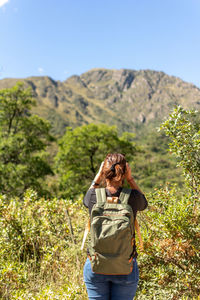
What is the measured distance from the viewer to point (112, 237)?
2062 millimetres

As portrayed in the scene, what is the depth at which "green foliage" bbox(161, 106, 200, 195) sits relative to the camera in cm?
375

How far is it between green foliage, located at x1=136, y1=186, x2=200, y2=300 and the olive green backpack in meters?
1.36

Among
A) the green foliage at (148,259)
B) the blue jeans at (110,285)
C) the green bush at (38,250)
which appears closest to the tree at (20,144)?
the green bush at (38,250)

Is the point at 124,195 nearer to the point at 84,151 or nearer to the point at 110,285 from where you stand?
the point at 110,285

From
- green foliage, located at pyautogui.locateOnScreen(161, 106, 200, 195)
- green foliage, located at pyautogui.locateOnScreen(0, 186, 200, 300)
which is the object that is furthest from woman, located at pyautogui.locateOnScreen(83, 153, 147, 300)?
green foliage, located at pyautogui.locateOnScreen(161, 106, 200, 195)

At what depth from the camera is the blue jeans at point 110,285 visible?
2.14 meters

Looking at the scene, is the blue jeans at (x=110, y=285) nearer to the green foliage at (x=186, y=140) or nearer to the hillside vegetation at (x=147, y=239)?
the hillside vegetation at (x=147, y=239)

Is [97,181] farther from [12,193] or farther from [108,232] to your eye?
[12,193]

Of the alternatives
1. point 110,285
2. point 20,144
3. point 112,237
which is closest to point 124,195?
point 112,237

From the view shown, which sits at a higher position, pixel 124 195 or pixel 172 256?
pixel 124 195

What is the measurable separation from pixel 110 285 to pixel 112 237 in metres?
0.53

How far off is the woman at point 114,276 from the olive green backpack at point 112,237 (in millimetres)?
88

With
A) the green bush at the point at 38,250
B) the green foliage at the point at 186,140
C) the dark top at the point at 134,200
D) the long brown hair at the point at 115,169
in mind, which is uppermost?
the green foliage at the point at 186,140

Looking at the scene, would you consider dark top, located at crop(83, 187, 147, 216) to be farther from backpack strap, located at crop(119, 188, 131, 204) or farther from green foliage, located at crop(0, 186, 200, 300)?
green foliage, located at crop(0, 186, 200, 300)
